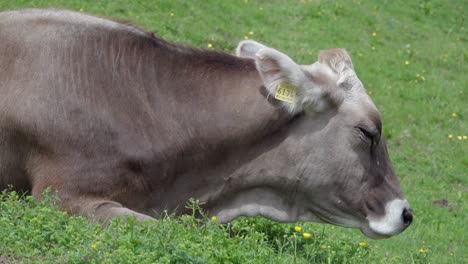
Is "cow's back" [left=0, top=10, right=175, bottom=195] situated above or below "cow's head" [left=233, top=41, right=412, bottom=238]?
above

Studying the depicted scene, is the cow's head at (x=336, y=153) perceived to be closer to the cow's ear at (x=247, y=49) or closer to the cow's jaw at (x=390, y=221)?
the cow's jaw at (x=390, y=221)

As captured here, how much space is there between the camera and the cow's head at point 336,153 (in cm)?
791

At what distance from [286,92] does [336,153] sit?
73 cm

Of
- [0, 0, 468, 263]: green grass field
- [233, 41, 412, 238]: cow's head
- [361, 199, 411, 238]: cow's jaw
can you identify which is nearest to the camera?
[0, 0, 468, 263]: green grass field

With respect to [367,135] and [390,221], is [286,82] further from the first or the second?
[390,221]

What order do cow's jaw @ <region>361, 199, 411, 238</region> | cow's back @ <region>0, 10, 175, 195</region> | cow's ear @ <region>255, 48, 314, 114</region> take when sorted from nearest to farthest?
cow's back @ <region>0, 10, 175, 195</region> < cow's ear @ <region>255, 48, 314, 114</region> < cow's jaw @ <region>361, 199, 411, 238</region>

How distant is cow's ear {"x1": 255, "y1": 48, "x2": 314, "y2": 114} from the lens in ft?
25.2

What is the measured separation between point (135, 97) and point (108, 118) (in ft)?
1.15

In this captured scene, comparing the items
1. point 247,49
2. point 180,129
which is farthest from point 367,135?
point 180,129

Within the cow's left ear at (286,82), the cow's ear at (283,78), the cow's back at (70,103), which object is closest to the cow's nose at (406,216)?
the cow's left ear at (286,82)

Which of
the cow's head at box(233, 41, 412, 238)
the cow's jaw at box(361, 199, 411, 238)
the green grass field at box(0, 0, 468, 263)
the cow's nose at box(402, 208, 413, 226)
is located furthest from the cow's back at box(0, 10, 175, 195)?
the cow's nose at box(402, 208, 413, 226)

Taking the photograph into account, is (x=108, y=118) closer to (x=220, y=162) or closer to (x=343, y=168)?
(x=220, y=162)

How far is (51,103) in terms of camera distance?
738cm

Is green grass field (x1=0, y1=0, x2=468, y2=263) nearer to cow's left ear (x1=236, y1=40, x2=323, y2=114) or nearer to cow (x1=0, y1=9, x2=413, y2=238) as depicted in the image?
cow (x1=0, y1=9, x2=413, y2=238)
